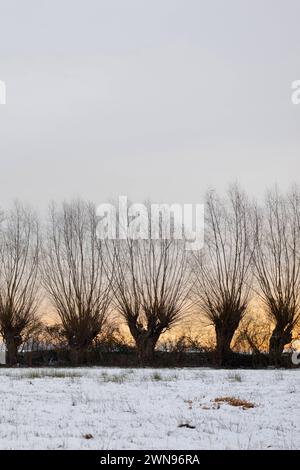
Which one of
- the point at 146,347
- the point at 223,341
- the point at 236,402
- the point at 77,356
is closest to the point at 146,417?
the point at 236,402

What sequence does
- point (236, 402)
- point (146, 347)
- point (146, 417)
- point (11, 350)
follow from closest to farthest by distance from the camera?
point (146, 417)
point (236, 402)
point (146, 347)
point (11, 350)

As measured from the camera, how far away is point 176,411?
380 inches

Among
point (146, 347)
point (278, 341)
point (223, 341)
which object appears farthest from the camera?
point (146, 347)

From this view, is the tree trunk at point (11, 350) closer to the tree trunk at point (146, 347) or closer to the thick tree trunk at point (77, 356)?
the thick tree trunk at point (77, 356)

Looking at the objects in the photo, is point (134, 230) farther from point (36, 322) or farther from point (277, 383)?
point (277, 383)

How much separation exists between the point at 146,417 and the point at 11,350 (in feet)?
78.4

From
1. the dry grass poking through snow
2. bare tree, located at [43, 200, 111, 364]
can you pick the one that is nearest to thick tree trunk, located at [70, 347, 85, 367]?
bare tree, located at [43, 200, 111, 364]

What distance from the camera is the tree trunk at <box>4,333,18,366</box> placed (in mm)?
30812

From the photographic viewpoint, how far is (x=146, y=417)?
29.7ft

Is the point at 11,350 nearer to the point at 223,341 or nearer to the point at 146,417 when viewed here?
the point at 223,341

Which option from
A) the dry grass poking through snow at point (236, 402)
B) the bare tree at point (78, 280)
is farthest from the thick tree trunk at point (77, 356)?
the dry grass poking through snow at point (236, 402)
